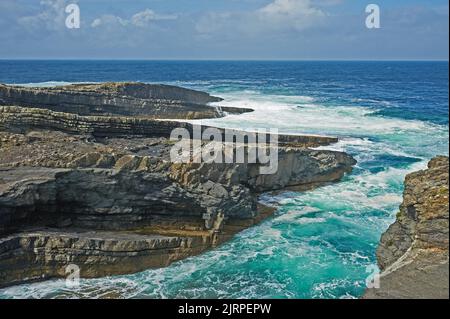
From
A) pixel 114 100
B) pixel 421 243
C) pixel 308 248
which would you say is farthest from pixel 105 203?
pixel 114 100

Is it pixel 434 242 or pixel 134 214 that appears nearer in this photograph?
pixel 434 242

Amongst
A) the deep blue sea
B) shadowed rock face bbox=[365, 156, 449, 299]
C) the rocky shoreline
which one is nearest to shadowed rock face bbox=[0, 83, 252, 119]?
the rocky shoreline

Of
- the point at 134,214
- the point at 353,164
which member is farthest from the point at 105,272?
the point at 353,164

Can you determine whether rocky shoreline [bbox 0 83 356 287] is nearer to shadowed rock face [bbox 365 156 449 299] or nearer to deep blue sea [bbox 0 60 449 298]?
deep blue sea [bbox 0 60 449 298]

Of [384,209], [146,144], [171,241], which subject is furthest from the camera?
[146,144]

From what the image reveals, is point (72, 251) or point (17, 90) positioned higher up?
point (17, 90)
